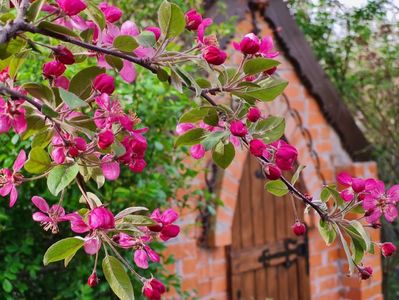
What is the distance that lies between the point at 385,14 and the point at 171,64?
697 centimetres

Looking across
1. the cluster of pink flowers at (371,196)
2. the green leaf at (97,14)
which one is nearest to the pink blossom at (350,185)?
the cluster of pink flowers at (371,196)

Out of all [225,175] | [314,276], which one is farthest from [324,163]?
[225,175]

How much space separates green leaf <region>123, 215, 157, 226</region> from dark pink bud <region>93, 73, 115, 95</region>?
0.22m

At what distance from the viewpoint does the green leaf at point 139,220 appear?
45.8 inches

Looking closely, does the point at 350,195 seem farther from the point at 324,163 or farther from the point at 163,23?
the point at 324,163

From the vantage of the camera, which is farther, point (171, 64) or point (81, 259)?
point (81, 259)

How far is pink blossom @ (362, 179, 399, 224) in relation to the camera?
1.31 meters

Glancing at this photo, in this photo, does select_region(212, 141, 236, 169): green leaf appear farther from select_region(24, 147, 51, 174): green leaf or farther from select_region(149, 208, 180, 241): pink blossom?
select_region(24, 147, 51, 174): green leaf

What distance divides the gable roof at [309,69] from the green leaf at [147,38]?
3850mm

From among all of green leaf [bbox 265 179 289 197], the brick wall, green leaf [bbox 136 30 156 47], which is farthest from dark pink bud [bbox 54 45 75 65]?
the brick wall

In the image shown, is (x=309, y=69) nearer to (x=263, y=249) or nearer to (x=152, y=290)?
(x=263, y=249)

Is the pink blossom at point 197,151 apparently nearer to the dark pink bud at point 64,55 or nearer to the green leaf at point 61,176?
the green leaf at point 61,176

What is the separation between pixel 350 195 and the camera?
1342mm

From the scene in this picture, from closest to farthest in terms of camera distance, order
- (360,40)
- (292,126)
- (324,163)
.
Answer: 1. (292,126)
2. (324,163)
3. (360,40)
